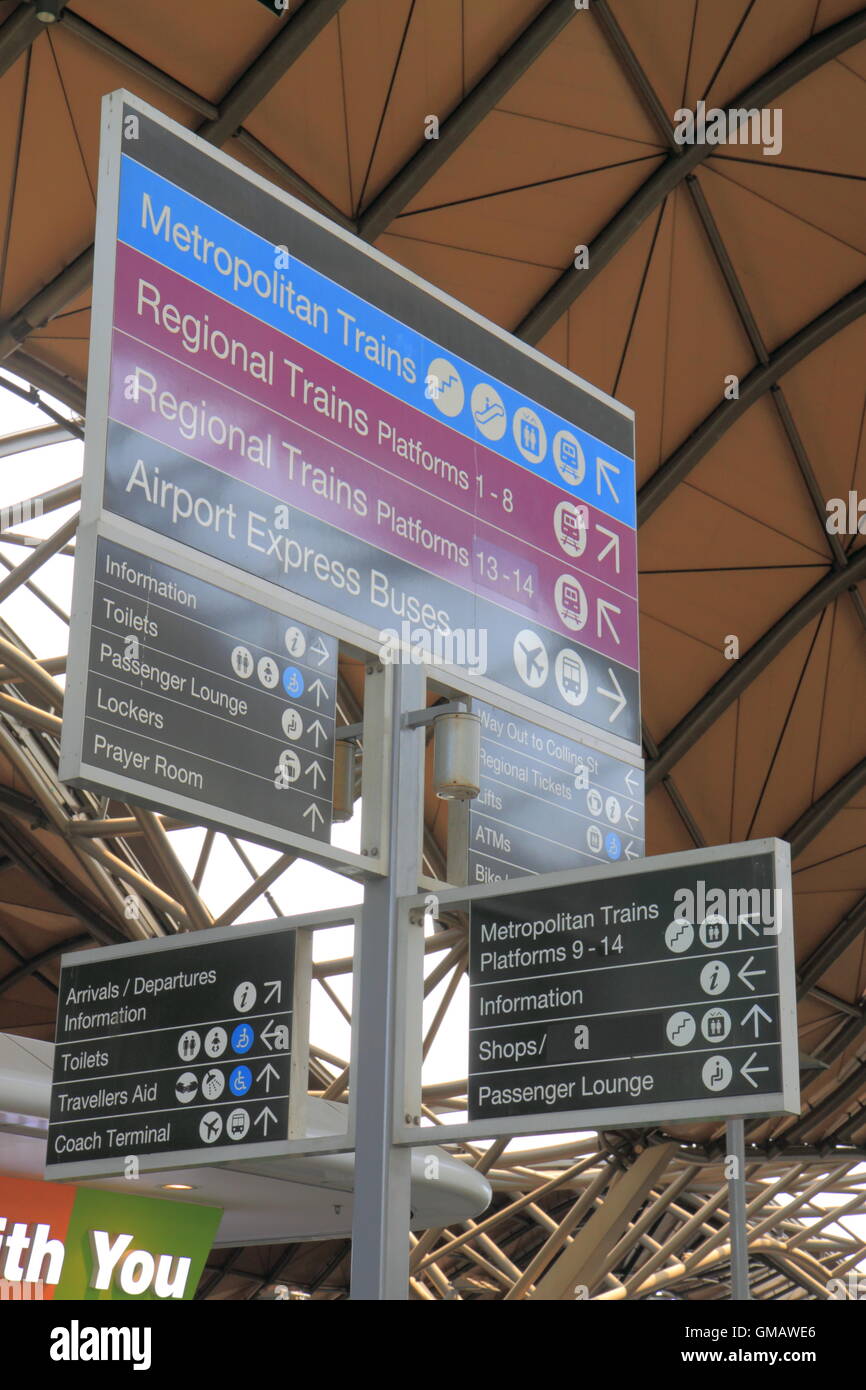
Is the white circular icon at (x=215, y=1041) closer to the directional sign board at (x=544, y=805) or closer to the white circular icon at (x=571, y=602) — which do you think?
the directional sign board at (x=544, y=805)

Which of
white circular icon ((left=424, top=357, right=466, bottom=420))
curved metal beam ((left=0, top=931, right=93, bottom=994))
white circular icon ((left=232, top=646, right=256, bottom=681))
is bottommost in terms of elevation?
white circular icon ((left=232, top=646, right=256, bottom=681))

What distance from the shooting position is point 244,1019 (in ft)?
21.8

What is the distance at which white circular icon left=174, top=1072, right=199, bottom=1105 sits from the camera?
6.68m

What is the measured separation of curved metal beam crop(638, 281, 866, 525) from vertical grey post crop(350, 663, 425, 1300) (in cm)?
1546

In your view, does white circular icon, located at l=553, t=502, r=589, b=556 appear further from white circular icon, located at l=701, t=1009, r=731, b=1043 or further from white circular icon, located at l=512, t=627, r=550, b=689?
white circular icon, located at l=701, t=1009, r=731, b=1043

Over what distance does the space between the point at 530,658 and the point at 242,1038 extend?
2.22 m

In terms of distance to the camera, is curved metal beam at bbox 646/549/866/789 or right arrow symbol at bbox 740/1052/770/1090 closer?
right arrow symbol at bbox 740/1052/770/1090

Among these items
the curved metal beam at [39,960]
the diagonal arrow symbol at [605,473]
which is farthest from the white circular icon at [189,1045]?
the curved metal beam at [39,960]

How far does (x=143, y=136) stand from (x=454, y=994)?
24037 millimetres

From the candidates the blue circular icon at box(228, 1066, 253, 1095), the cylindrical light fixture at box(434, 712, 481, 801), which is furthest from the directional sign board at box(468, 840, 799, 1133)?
the blue circular icon at box(228, 1066, 253, 1095)

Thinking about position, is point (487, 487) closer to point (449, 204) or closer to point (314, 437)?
point (314, 437)

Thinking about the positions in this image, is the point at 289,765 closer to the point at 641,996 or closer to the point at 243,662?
the point at 243,662

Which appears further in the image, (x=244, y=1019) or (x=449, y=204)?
(x=449, y=204)
